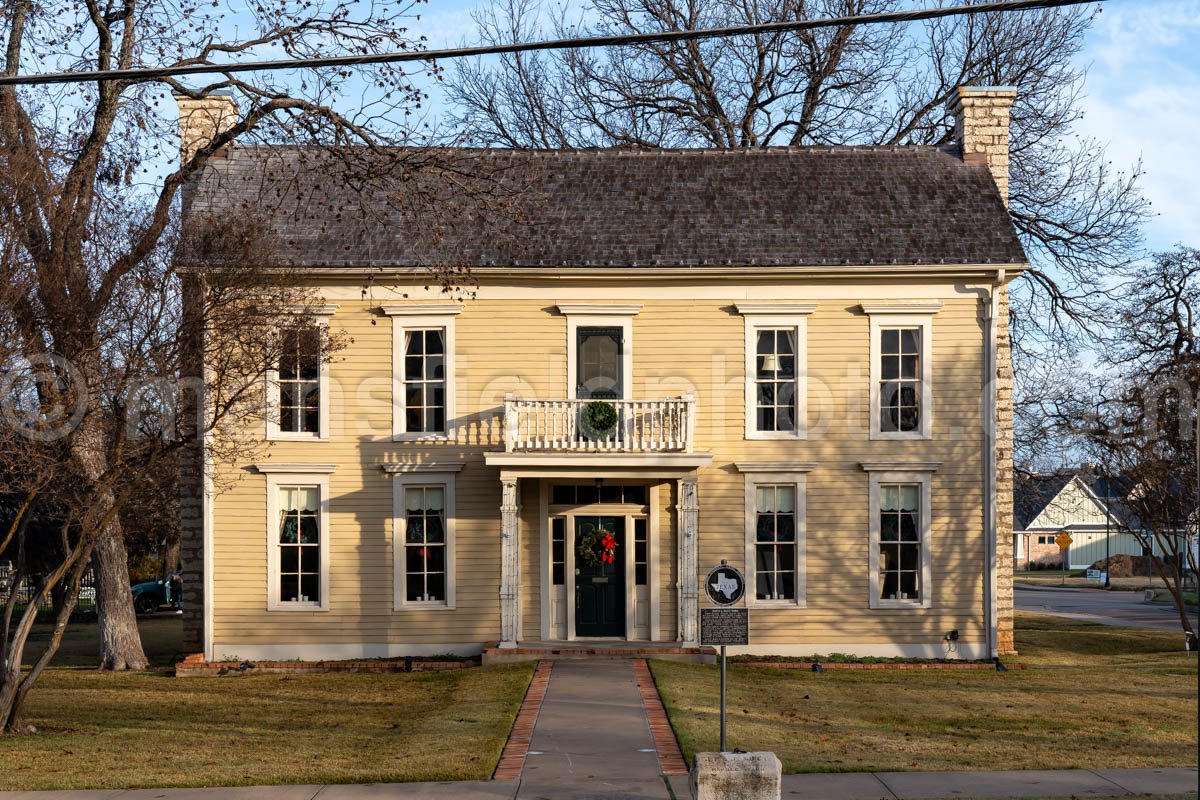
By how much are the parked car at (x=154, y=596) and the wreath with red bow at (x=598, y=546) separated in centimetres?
2194

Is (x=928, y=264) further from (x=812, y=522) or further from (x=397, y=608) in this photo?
(x=397, y=608)

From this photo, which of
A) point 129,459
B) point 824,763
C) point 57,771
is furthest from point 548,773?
point 129,459

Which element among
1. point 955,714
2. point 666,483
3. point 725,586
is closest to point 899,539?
point 666,483

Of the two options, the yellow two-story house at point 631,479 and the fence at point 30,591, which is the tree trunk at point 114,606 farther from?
the fence at point 30,591

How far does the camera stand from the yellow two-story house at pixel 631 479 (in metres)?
21.6

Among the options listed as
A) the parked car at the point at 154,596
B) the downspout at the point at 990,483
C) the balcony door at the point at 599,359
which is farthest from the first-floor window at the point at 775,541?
the parked car at the point at 154,596

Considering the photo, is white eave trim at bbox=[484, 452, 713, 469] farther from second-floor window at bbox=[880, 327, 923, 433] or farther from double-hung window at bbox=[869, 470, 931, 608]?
second-floor window at bbox=[880, 327, 923, 433]

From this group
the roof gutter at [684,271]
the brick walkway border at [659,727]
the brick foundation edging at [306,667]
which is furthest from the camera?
the roof gutter at [684,271]

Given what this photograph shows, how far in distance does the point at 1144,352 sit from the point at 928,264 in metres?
14.0

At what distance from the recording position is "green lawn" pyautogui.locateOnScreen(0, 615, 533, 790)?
12.5 metres

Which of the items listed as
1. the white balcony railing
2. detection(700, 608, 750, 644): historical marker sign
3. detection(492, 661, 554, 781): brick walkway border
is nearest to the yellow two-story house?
the white balcony railing

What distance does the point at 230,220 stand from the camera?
17109 mm

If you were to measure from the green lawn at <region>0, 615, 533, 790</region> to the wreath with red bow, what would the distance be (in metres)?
2.27

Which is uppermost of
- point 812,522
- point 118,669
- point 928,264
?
point 928,264
